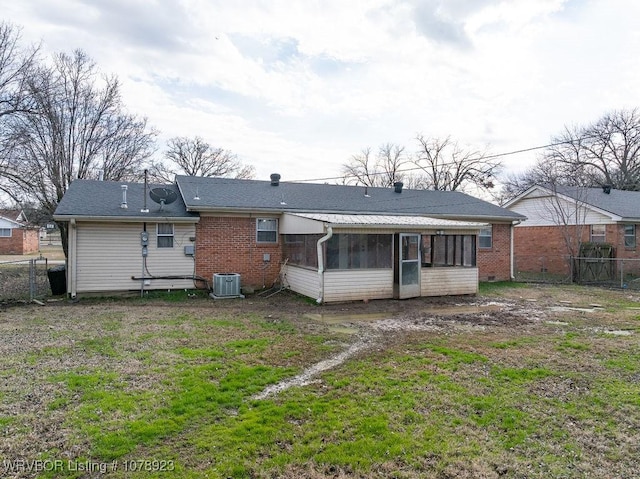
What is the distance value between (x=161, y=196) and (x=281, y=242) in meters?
3.98

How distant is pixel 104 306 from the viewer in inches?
419

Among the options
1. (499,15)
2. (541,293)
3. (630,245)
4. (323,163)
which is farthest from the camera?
(323,163)

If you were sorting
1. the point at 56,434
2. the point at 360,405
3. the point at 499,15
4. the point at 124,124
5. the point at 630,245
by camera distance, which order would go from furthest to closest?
the point at 124,124, the point at 630,245, the point at 499,15, the point at 360,405, the point at 56,434

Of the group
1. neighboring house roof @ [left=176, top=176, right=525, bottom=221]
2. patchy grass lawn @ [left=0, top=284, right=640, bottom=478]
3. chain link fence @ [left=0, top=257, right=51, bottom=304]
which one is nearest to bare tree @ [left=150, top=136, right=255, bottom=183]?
chain link fence @ [left=0, top=257, right=51, bottom=304]

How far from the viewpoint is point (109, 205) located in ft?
40.3

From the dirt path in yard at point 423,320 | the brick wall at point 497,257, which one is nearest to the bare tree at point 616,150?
the brick wall at point 497,257

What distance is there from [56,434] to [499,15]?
1162cm

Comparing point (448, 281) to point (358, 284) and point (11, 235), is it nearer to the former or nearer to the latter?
point (358, 284)

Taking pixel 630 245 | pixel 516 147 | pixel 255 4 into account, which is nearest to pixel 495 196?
pixel 630 245

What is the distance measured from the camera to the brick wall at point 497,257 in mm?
16750

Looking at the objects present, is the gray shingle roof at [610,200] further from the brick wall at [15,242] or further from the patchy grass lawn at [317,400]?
the brick wall at [15,242]

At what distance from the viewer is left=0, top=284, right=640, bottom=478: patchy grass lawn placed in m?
3.42

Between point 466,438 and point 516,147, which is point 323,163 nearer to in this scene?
point 516,147

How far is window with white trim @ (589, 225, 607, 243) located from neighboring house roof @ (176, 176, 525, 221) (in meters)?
5.46
